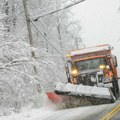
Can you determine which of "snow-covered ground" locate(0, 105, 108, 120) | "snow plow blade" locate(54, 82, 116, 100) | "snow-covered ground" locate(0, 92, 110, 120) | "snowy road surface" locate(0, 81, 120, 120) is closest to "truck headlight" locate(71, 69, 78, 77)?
"snow plow blade" locate(54, 82, 116, 100)

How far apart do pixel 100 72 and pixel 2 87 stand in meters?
4.48

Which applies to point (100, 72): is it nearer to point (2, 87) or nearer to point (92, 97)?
point (92, 97)

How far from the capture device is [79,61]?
1891 cm

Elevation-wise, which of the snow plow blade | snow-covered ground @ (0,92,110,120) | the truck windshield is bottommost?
snow-covered ground @ (0,92,110,120)

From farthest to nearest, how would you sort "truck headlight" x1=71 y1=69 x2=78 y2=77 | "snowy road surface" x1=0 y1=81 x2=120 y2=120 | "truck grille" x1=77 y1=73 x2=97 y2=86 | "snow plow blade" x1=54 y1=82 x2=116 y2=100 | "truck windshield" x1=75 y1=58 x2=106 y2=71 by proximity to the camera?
1. "truck windshield" x1=75 y1=58 x2=106 y2=71
2. "truck headlight" x1=71 y1=69 x2=78 y2=77
3. "truck grille" x1=77 y1=73 x2=97 y2=86
4. "snow plow blade" x1=54 y1=82 x2=116 y2=100
5. "snowy road surface" x1=0 y1=81 x2=120 y2=120

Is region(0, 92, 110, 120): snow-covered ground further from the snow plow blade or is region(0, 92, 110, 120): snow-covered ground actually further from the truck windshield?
the truck windshield

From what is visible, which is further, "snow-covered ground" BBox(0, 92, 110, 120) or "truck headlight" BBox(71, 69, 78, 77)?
"truck headlight" BBox(71, 69, 78, 77)

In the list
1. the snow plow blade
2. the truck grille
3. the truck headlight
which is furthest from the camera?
the truck headlight

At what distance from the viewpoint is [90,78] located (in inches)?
705

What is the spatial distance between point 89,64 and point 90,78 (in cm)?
93

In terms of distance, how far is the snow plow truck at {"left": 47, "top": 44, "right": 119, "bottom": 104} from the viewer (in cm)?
1653

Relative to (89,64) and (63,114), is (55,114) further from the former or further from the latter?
(89,64)

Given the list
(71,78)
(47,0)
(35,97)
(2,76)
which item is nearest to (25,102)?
(35,97)

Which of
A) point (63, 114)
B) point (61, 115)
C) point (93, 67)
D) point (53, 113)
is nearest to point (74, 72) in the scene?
point (93, 67)
